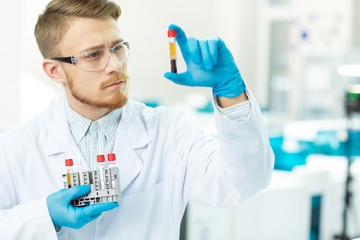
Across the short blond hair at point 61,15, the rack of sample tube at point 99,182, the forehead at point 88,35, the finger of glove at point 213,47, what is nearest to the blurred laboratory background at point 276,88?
the short blond hair at point 61,15

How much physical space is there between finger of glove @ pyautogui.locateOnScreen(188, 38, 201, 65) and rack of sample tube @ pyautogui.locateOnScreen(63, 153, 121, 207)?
0.35m

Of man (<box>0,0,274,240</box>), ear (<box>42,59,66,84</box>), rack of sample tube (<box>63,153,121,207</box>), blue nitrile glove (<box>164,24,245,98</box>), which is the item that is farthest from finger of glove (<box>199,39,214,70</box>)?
ear (<box>42,59,66,84</box>)

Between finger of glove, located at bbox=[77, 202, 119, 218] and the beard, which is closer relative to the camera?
finger of glove, located at bbox=[77, 202, 119, 218]

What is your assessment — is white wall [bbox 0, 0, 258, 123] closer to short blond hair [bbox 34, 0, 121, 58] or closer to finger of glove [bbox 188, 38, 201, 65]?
short blond hair [bbox 34, 0, 121, 58]

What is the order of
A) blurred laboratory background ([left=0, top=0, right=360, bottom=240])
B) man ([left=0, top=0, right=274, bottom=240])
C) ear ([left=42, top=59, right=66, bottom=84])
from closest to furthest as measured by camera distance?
man ([left=0, top=0, right=274, bottom=240])
ear ([left=42, top=59, right=66, bottom=84])
blurred laboratory background ([left=0, top=0, right=360, bottom=240])

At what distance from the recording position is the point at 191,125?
149 cm

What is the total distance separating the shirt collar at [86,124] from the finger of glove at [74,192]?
289mm

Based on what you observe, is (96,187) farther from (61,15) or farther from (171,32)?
(61,15)

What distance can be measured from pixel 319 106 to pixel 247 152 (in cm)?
518

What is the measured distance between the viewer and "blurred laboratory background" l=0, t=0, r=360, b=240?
2506 mm

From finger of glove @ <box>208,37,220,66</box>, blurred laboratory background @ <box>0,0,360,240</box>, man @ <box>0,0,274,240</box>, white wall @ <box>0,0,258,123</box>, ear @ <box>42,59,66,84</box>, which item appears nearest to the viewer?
finger of glove @ <box>208,37,220,66</box>

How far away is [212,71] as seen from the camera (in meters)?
1.13

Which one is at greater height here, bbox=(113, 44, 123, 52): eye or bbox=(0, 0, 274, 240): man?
bbox=(113, 44, 123, 52): eye

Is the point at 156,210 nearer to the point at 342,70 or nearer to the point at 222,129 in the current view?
the point at 222,129
